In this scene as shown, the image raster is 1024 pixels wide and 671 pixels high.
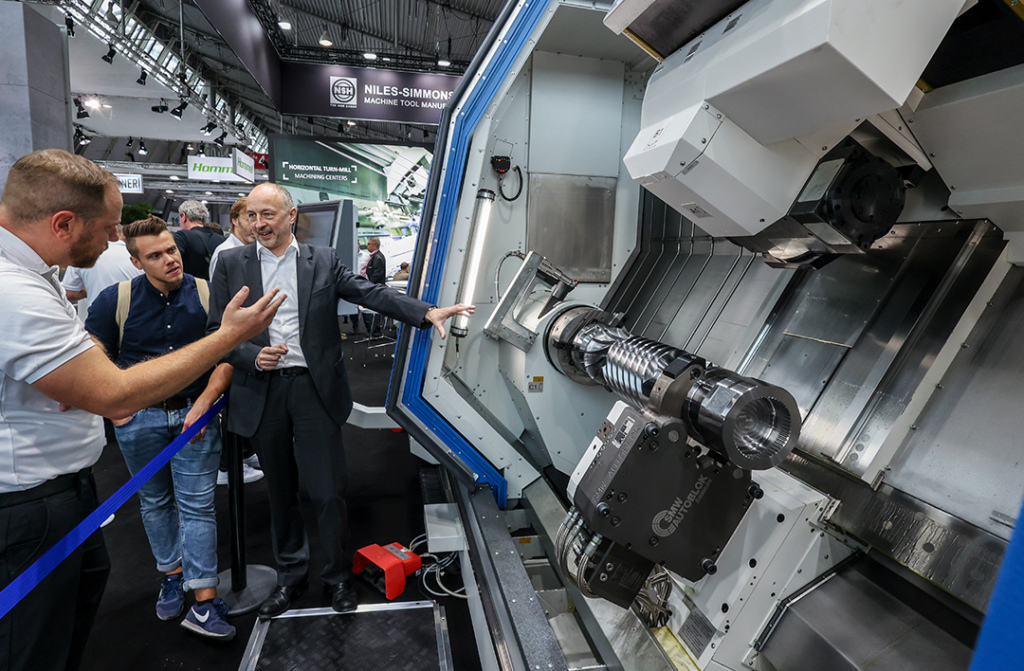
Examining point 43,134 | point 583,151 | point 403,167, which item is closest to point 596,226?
point 583,151

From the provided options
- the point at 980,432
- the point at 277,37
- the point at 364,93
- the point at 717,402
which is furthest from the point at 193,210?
the point at 277,37

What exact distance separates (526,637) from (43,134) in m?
5.51

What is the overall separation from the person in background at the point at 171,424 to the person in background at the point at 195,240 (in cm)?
242

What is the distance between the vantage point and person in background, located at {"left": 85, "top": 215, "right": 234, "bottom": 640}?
2.71 m

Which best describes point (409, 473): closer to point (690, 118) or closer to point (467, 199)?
point (467, 199)

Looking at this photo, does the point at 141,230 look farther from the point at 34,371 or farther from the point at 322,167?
the point at 322,167

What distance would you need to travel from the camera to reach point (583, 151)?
12.4ft

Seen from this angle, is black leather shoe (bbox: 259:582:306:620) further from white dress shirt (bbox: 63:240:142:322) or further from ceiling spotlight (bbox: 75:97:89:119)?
ceiling spotlight (bbox: 75:97:89:119)

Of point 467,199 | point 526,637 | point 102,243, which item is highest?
point 467,199

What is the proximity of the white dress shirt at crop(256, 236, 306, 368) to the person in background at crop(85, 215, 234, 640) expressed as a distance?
403 millimetres

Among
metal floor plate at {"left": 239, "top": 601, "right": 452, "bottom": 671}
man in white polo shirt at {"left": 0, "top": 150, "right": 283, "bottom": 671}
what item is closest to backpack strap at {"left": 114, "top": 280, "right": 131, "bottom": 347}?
man in white polo shirt at {"left": 0, "top": 150, "right": 283, "bottom": 671}

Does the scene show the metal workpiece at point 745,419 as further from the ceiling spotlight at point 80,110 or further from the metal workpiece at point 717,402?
the ceiling spotlight at point 80,110

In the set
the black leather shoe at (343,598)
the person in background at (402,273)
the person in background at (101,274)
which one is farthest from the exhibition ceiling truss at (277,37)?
the black leather shoe at (343,598)

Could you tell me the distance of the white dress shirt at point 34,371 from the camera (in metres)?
1.39
